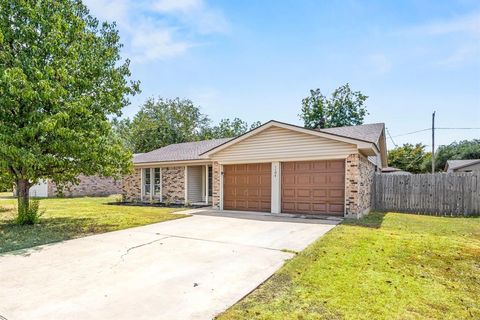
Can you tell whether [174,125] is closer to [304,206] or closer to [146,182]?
[146,182]

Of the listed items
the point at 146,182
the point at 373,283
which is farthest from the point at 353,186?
the point at 146,182

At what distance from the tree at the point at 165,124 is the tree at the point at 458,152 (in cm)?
3364

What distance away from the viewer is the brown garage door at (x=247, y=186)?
40.5 ft

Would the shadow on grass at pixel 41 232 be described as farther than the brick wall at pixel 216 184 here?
No

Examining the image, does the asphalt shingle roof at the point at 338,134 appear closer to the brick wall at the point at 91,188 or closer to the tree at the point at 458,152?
the brick wall at the point at 91,188

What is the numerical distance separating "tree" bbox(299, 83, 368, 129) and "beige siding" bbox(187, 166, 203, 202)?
21.6 meters

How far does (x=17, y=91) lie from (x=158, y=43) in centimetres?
732

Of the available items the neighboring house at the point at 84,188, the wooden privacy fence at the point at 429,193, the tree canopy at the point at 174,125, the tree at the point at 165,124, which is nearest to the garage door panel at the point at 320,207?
the wooden privacy fence at the point at 429,193

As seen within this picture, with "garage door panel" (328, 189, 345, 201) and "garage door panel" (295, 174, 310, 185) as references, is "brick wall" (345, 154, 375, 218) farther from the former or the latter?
"garage door panel" (295, 174, 310, 185)

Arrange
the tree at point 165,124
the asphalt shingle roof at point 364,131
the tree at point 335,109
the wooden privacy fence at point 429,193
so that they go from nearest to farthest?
1. the wooden privacy fence at point 429,193
2. the asphalt shingle roof at point 364,131
3. the tree at point 335,109
4. the tree at point 165,124

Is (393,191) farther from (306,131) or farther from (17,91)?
(17,91)

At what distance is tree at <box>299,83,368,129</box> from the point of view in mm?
34844

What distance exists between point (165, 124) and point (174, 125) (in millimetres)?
2423

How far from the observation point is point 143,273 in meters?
Result: 4.68
